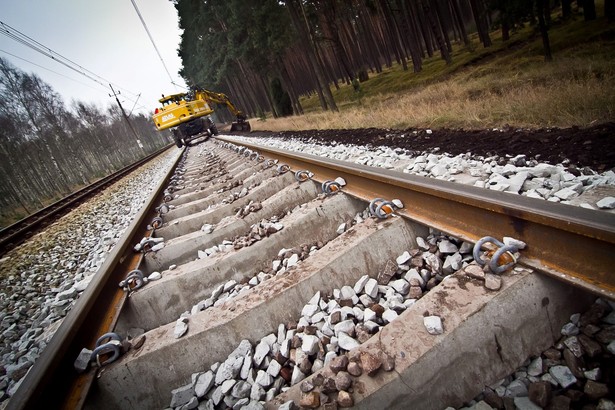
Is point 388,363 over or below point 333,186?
below

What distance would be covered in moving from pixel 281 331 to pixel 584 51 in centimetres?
1669

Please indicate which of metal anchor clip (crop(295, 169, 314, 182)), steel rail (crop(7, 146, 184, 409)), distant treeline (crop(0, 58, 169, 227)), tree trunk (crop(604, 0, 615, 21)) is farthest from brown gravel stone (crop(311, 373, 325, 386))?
distant treeline (crop(0, 58, 169, 227))

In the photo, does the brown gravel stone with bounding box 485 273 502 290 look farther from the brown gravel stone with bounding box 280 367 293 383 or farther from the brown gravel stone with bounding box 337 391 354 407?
the brown gravel stone with bounding box 280 367 293 383

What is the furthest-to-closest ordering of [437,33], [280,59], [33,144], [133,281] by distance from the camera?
[33,144], [280,59], [437,33], [133,281]

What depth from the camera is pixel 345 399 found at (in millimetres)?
958

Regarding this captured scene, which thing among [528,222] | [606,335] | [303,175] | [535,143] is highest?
[303,175]

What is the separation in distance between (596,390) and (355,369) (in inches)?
27.7

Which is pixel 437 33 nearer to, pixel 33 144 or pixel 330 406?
pixel 330 406

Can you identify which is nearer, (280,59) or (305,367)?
(305,367)

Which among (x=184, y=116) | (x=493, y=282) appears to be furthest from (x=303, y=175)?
(x=184, y=116)

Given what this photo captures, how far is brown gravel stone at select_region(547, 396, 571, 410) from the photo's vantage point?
34.3 inches

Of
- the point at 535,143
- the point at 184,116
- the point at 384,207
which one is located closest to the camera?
the point at 384,207

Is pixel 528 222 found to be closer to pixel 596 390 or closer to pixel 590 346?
pixel 590 346

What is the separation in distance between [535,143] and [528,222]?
235 centimetres
